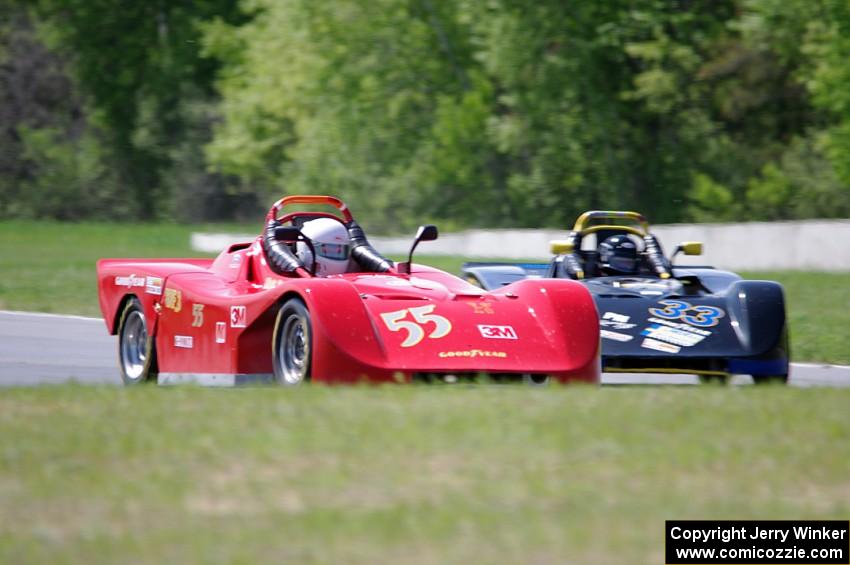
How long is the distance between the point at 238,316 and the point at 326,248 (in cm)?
122

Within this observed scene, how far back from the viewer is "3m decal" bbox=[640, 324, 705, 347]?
406 inches

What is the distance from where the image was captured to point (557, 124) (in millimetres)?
32656

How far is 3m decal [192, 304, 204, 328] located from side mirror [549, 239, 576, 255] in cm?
368

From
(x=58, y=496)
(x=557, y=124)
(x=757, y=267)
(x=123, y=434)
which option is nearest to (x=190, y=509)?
(x=58, y=496)

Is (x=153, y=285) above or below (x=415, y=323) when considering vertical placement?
below

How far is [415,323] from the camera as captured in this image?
8672 mm

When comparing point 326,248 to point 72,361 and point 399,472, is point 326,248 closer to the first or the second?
point 72,361

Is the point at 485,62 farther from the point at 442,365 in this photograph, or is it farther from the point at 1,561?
the point at 1,561

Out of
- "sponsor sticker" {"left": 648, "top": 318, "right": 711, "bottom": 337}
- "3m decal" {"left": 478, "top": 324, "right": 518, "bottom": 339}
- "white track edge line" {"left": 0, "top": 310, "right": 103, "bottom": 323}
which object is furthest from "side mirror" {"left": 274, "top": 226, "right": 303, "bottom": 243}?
"white track edge line" {"left": 0, "top": 310, "right": 103, "bottom": 323}

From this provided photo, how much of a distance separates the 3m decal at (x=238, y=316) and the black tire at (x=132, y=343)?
58.5 inches

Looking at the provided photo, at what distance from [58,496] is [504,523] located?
5.50ft

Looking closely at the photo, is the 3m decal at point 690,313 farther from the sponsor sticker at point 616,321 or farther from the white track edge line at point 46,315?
the white track edge line at point 46,315

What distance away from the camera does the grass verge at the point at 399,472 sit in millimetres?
4730

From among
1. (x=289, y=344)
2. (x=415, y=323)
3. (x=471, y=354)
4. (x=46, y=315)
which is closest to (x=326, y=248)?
(x=289, y=344)
